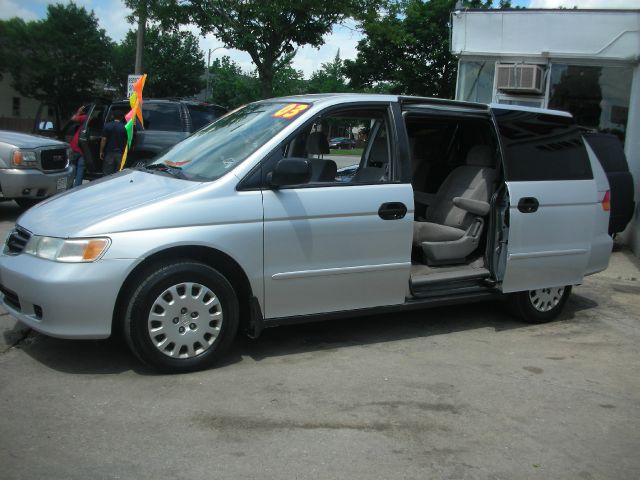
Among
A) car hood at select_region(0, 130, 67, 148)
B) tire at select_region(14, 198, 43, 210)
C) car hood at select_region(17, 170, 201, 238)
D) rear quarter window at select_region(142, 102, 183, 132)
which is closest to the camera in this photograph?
car hood at select_region(17, 170, 201, 238)

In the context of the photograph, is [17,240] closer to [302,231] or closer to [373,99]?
[302,231]

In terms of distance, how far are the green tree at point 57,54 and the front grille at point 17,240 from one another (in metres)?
39.8

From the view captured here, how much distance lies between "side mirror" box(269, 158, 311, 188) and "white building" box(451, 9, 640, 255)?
25.1 feet

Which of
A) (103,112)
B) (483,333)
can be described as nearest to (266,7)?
(103,112)

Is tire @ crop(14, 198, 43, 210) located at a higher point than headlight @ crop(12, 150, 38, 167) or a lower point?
lower

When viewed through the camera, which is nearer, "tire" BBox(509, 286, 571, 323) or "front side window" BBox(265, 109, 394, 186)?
"front side window" BBox(265, 109, 394, 186)

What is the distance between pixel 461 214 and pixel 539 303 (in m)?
1.08

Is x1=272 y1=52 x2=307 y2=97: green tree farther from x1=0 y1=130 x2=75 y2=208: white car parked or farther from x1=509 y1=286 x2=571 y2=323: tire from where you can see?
x1=509 y1=286 x2=571 y2=323: tire

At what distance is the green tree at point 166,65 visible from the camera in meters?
43.9

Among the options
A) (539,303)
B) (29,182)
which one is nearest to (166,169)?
(539,303)

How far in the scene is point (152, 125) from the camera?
1144 centimetres

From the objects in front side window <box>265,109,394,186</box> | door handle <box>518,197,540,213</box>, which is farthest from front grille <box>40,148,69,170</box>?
door handle <box>518,197,540,213</box>

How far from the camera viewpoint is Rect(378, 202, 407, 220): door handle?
190 inches

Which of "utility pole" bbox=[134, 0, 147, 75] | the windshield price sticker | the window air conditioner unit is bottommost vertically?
the windshield price sticker
